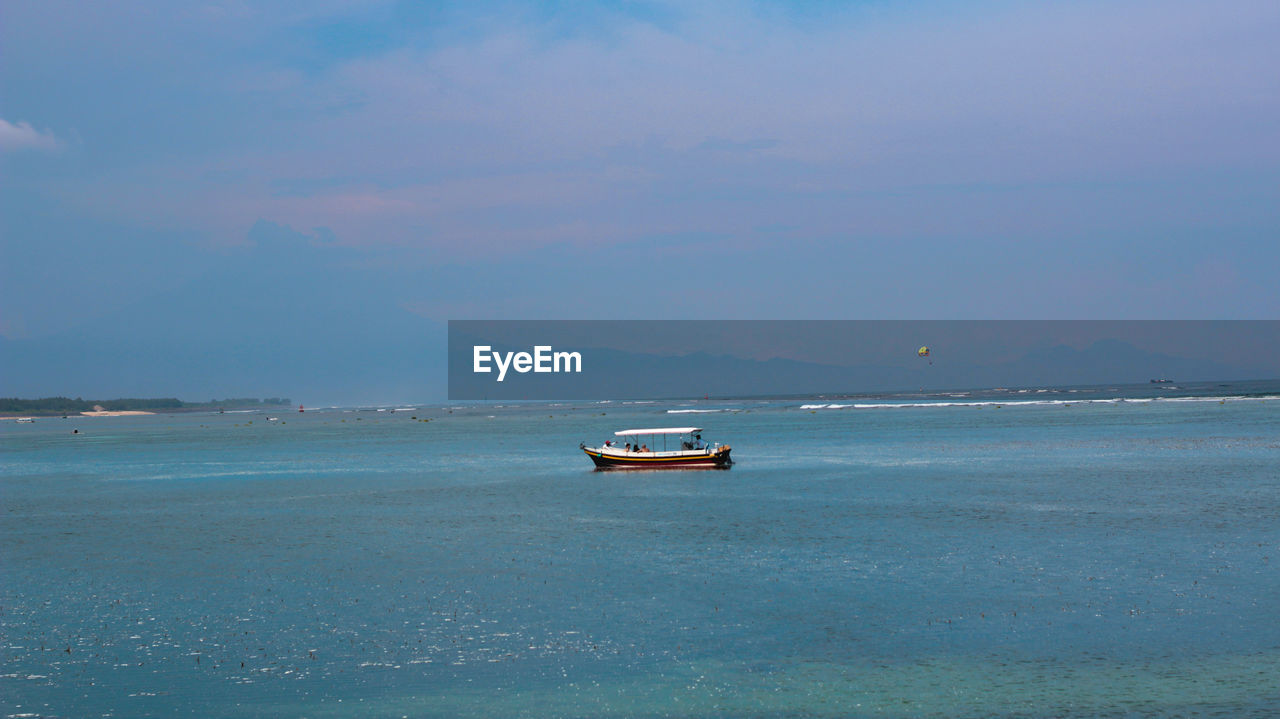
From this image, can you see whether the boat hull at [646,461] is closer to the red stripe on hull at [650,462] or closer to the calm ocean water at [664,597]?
the red stripe on hull at [650,462]

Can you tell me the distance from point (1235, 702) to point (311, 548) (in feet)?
115

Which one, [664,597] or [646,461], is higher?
[646,461]

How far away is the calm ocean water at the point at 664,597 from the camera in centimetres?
2184

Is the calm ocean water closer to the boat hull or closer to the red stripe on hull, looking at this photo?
the red stripe on hull

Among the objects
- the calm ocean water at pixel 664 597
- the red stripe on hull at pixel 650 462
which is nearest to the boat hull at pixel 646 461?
the red stripe on hull at pixel 650 462

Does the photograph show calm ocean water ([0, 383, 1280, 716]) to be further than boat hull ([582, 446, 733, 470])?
No

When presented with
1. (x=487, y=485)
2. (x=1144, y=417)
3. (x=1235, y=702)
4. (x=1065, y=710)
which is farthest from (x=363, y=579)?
(x=1144, y=417)

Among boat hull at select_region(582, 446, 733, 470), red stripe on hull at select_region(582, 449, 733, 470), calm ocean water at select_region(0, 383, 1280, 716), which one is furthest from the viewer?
boat hull at select_region(582, 446, 733, 470)

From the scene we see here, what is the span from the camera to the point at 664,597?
102 feet

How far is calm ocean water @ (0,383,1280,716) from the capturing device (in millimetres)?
21844

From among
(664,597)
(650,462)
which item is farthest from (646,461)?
(664,597)

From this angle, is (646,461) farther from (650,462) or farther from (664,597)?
(664,597)

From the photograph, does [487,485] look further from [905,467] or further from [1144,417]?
[1144,417]

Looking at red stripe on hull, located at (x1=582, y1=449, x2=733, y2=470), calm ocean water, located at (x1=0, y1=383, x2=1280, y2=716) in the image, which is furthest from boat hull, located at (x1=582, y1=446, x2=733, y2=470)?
calm ocean water, located at (x1=0, y1=383, x2=1280, y2=716)
